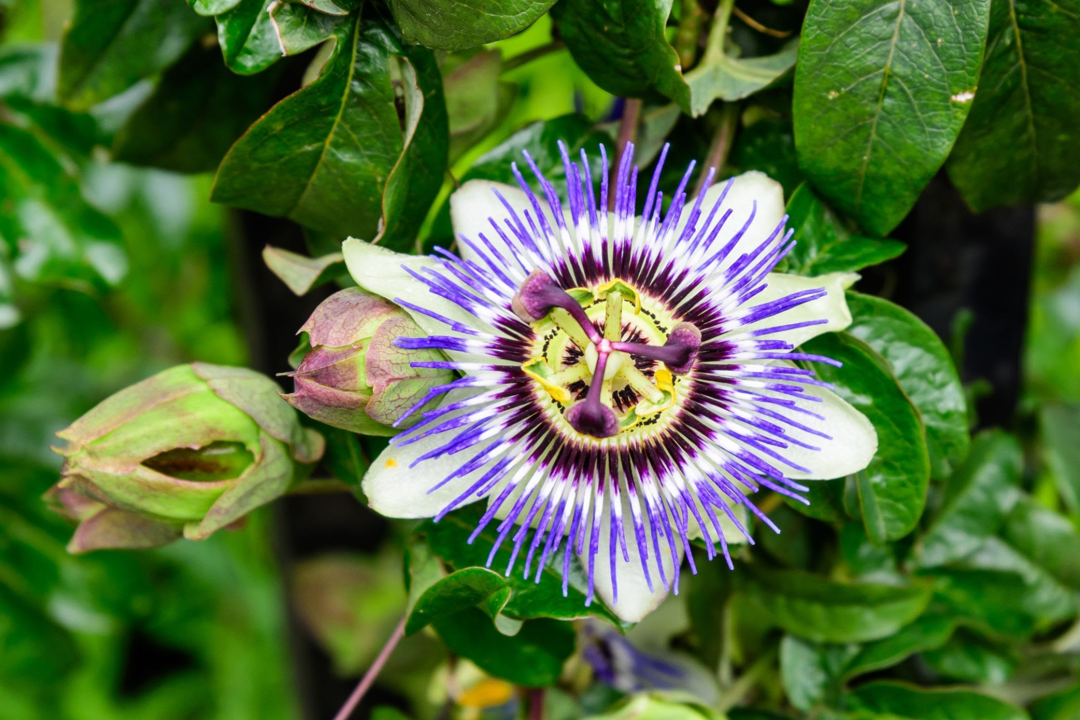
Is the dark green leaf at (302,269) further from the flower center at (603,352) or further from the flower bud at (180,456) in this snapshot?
the flower center at (603,352)

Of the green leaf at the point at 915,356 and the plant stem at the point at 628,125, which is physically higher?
the plant stem at the point at 628,125

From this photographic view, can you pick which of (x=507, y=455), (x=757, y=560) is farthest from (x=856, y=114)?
(x=757, y=560)

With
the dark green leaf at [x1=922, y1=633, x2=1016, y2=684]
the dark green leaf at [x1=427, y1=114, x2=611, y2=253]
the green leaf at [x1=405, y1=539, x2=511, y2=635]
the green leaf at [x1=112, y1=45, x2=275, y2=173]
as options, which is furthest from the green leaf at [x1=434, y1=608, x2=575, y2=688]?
the green leaf at [x1=112, y1=45, x2=275, y2=173]

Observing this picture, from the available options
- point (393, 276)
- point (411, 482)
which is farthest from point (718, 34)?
point (411, 482)

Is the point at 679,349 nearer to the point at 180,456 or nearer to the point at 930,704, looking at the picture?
the point at 180,456

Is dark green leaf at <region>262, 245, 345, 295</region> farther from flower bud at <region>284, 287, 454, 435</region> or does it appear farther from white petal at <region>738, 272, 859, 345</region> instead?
white petal at <region>738, 272, 859, 345</region>

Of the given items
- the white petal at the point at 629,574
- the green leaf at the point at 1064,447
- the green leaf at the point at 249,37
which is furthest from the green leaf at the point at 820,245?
the green leaf at the point at 1064,447

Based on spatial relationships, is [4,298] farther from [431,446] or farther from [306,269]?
[431,446]
